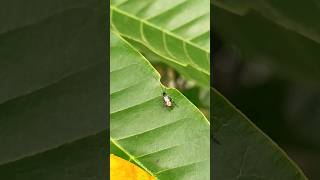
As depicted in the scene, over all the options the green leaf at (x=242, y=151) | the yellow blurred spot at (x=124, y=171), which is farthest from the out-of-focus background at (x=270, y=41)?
the yellow blurred spot at (x=124, y=171)

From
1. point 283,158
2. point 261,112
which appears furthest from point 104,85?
point 261,112

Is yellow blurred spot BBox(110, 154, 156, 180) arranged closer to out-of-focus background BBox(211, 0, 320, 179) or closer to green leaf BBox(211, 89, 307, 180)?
green leaf BBox(211, 89, 307, 180)

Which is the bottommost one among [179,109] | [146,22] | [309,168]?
[309,168]

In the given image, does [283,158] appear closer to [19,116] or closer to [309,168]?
[19,116]

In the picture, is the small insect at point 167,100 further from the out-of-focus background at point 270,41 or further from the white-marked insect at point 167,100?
the out-of-focus background at point 270,41

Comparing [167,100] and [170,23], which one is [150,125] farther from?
[170,23]

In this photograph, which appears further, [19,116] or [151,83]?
[151,83]
